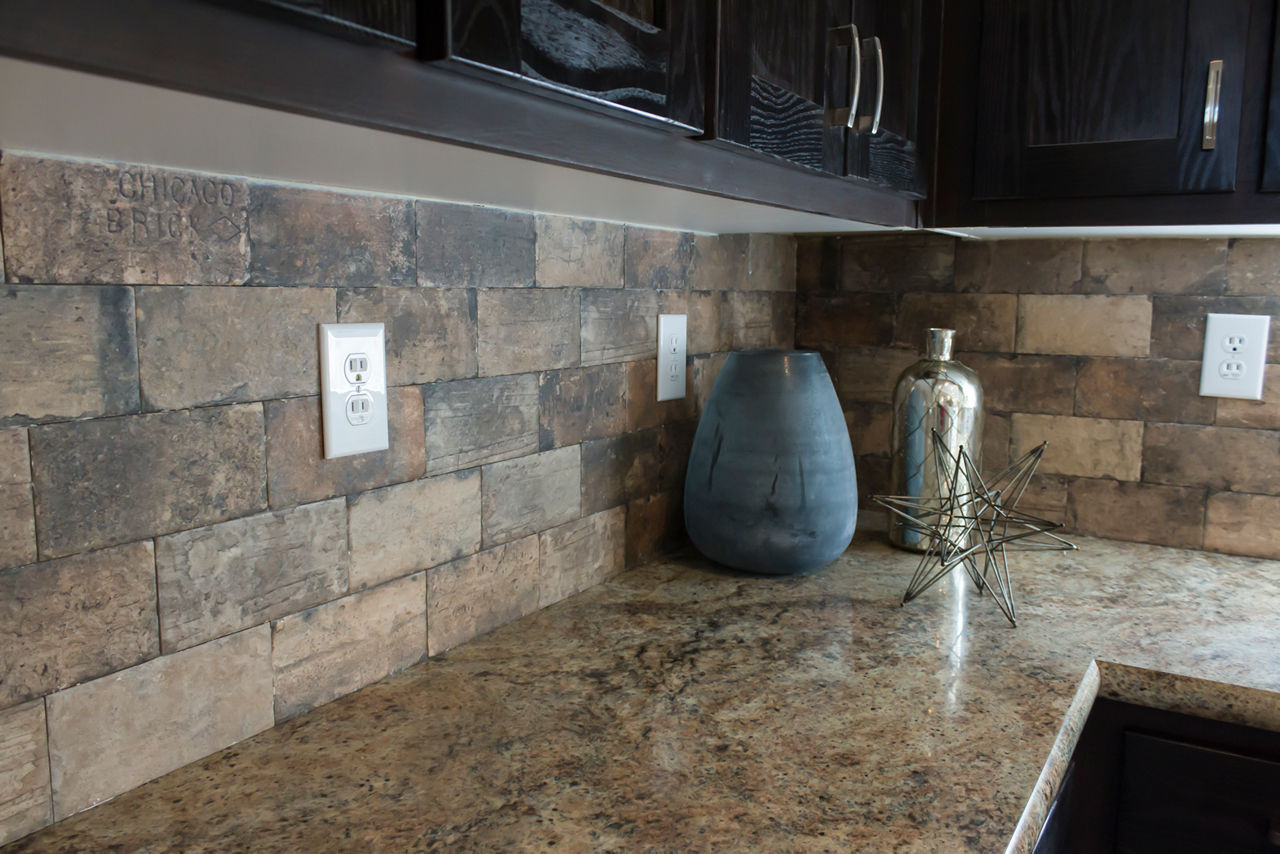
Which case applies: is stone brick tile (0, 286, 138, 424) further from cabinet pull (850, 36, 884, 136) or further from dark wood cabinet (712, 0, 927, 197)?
cabinet pull (850, 36, 884, 136)

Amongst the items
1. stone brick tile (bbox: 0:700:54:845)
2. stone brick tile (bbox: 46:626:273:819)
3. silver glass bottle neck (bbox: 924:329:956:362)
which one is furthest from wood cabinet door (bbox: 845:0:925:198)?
stone brick tile (bbox: 0:700:54:845)

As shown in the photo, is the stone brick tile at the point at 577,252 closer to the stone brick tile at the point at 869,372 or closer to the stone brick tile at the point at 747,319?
the stone brick tile at the point at 747,319

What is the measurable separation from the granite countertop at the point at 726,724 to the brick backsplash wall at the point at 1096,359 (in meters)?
0.25

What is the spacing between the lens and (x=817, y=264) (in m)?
1.84

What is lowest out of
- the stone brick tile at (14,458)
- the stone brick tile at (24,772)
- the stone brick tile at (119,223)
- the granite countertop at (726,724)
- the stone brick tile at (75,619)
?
the granite countertop at (726,724)

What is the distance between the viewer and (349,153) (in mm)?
672

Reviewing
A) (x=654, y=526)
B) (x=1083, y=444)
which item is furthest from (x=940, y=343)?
(x=654, y=526)

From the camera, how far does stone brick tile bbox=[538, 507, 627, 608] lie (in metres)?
1.22

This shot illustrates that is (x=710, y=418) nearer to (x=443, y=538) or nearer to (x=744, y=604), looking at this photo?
(x=744, y=604)

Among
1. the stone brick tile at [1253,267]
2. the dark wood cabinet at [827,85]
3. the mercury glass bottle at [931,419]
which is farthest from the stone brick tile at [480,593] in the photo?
the stone brick tile at [1253,267]

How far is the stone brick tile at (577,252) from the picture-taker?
1.17 m

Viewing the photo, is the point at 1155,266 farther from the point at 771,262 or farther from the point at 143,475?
the point at 143,475

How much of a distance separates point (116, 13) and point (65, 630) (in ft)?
1.63

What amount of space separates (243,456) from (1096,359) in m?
1.42
